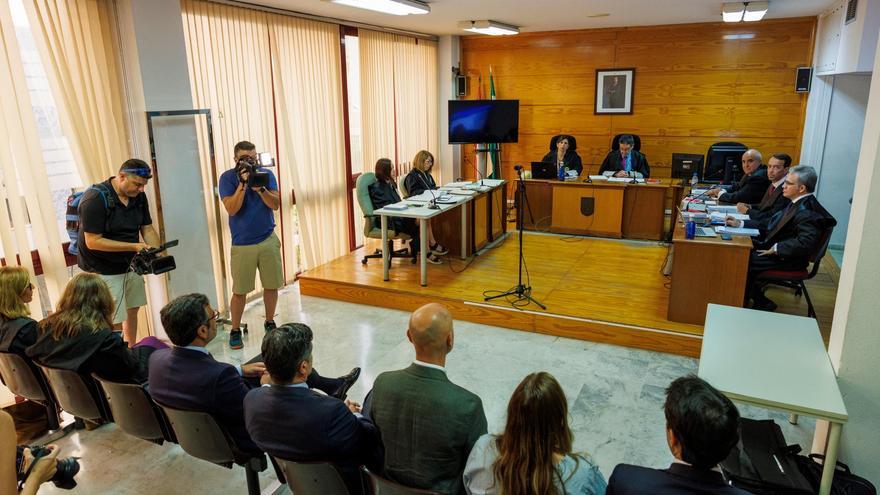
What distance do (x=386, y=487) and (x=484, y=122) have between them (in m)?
6.15

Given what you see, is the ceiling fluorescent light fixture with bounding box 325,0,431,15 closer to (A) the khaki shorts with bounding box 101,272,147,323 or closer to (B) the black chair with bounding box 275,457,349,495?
(A) the khaki shorts with bounding box 101,272,147,323

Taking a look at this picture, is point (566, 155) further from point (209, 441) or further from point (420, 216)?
point (209, 441)

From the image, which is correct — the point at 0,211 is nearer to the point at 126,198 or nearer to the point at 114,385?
the point at 126,198

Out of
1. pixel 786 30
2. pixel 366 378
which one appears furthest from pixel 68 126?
pixel 786 30

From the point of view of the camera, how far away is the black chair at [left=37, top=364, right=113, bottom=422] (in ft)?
9.13

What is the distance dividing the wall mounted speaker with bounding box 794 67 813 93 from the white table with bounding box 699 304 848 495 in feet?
18.3

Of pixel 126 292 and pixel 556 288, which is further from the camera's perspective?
pixel 556 288

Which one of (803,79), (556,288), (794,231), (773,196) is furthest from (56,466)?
(803,79)

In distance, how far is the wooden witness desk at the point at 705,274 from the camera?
4.38 meters

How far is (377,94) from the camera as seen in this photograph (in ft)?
24.2

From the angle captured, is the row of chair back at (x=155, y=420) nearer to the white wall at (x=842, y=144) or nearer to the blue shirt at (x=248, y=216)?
the blue shirt at (x=248, y=216)

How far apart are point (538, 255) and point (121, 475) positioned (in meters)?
4.68

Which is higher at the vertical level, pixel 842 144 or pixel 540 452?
pixel 842 144

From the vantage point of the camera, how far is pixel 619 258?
6.42 meters
